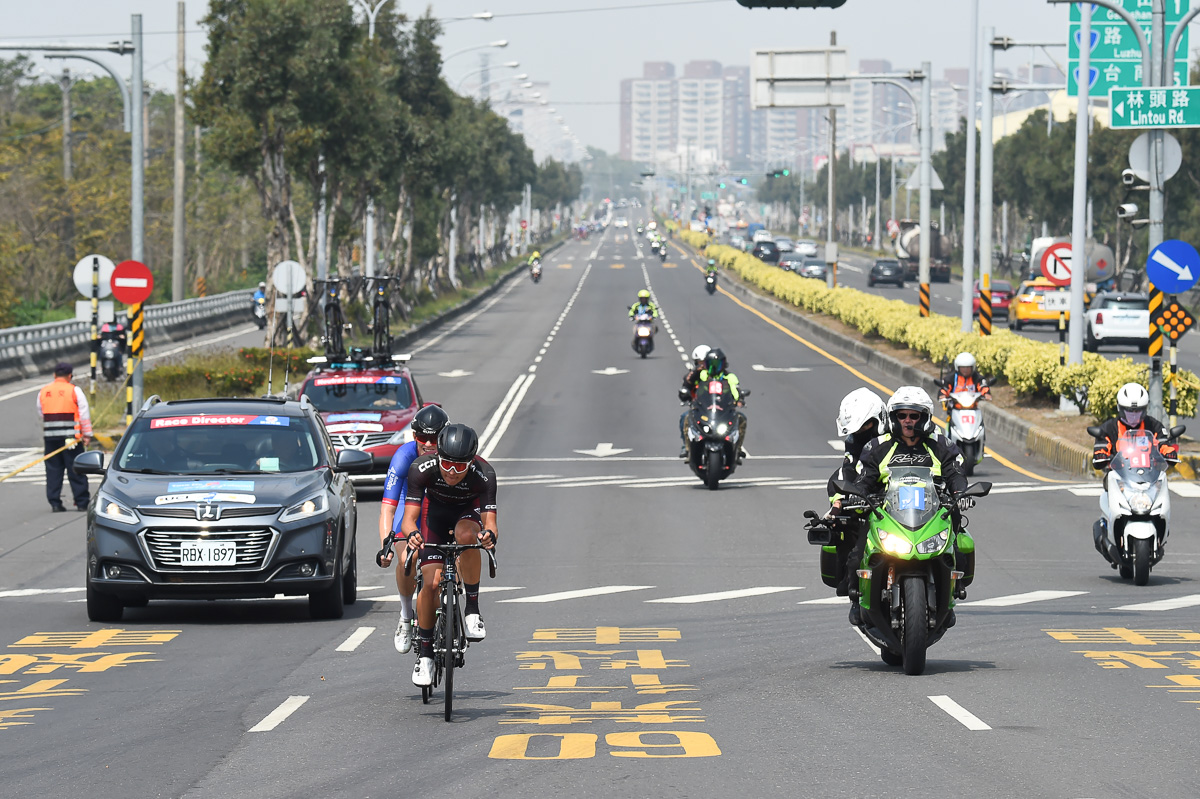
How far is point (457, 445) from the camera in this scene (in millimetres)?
9117

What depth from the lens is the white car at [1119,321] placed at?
1887 inches

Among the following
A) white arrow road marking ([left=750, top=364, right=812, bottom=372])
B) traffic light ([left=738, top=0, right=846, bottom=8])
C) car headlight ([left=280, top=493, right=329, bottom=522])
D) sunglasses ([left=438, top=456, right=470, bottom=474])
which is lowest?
white arrow road marking ([left=750, top=364, right=812, bottom=372])

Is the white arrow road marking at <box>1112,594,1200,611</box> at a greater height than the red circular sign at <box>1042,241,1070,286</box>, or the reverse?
the red circular sign at <box>1042,241,1070,286</box>

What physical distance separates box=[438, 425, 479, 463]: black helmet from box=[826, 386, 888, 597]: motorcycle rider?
2600mm

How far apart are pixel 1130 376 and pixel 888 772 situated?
2007cm

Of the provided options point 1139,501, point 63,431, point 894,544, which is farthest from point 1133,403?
point 63,431

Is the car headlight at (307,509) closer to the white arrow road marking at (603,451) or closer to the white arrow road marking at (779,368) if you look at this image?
the white arrow road marking at (603,451)

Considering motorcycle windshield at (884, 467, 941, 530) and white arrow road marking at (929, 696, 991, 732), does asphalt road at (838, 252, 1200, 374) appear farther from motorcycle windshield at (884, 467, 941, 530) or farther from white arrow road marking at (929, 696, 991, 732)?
white arrow road marking at (929, 696, 991, 732)

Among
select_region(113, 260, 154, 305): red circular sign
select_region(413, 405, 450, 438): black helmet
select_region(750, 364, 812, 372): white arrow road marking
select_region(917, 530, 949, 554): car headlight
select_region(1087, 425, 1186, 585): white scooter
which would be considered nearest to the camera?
select_region(413, 405, 450, 438): black helmet

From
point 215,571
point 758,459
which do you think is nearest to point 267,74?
point 758,459

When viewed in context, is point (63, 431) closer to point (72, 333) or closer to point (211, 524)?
point (211, 524)

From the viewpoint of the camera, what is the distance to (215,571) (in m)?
12.8

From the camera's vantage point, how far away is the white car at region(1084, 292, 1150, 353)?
47938mm

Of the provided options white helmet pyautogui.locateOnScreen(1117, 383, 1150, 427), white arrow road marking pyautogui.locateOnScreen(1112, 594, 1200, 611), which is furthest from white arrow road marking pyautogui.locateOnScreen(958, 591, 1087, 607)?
white helmet pyautogui.locateOnScreen(1117, 383, 1150, 427)
